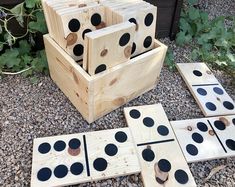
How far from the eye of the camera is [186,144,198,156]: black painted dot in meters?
1.08

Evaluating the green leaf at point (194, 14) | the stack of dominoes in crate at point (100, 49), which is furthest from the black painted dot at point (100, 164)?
the green leaf at point (194, 14)

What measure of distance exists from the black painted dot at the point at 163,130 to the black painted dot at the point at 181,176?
0.18 metres

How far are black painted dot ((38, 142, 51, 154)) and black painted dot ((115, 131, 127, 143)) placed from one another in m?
0.29

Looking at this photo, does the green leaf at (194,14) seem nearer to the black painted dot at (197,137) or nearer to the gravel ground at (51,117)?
the gravel ground at (51,117)

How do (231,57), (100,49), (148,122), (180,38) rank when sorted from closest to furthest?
(100,49)
(148,122)
(231,57)
(180,38)

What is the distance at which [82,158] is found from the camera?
102cm

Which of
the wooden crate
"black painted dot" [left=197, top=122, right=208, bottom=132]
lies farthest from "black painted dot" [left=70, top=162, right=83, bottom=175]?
"black painted dot" [left=197, top=122, right=208, bottom=132]

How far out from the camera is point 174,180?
987 mm

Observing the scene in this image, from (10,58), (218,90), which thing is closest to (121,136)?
(218,90)

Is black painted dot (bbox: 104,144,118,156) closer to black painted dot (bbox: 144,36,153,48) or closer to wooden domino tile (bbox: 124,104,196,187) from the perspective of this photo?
wooden domino tile (bbox: 124,104,196,187)

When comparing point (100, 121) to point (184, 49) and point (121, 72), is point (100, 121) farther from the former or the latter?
point (184, 49)

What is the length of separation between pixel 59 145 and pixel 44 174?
134mm

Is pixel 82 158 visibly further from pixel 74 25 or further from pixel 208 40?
pixel 208 40

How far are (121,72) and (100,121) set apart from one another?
0.27 metres
